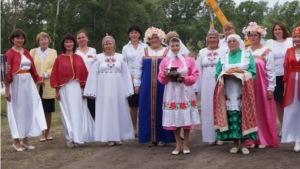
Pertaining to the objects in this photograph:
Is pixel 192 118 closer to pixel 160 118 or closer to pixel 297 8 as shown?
pixel 160 118

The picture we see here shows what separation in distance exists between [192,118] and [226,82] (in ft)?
2.50

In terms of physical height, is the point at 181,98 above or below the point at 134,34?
below

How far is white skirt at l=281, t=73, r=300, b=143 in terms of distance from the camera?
7.96 m

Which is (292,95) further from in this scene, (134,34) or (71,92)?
(71,92)

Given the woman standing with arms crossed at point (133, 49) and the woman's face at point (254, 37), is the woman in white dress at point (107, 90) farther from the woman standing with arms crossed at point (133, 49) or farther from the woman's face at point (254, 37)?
the woman's face at point (254, 37)

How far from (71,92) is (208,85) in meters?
2.35

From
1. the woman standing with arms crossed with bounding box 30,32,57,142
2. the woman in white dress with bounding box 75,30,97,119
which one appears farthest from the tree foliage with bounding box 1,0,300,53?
the woman in white dress with bounding box 75,30,97,119

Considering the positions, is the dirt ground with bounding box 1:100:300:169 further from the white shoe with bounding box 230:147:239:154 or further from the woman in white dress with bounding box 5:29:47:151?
the woman in white dress with bounding box 5:29:47:151

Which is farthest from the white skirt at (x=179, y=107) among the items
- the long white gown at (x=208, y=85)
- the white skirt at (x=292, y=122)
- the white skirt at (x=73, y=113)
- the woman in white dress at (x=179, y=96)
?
the white skirt at (x=73, y=113)

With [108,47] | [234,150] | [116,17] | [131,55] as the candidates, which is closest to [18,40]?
[108,47]

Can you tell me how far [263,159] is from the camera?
283 inches

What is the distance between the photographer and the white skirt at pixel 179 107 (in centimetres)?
798

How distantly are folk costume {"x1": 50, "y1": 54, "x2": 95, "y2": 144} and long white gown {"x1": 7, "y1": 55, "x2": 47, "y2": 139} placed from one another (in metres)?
0.38

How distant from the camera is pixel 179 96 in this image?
8.03m
